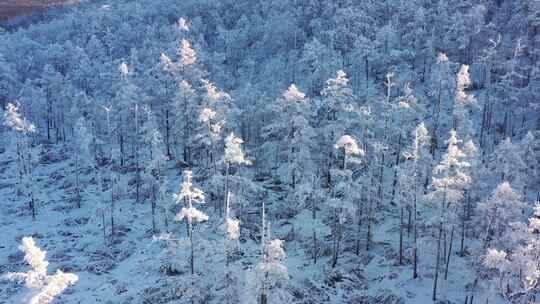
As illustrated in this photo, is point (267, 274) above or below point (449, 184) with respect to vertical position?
below

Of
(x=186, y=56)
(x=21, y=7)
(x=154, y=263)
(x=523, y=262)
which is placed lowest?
(x=154, y=263)

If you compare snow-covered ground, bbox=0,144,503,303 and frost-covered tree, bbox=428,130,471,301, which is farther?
snow-covered ground, bbox=0,144,503,303

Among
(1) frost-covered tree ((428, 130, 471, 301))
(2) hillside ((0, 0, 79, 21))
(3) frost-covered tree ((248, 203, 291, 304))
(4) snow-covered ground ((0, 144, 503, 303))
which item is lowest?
(4) snow-covered ground ((0, 144, 503, 303))

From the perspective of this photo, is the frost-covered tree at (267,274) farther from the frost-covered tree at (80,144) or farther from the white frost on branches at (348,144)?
the frost-covered tree at (80,144)

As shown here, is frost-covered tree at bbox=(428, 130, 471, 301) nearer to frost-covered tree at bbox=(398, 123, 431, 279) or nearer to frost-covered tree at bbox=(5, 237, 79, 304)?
frost-covered tree at bbox=(398, 123, 431, 279)

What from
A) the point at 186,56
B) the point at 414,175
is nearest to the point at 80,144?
the point at 186,56

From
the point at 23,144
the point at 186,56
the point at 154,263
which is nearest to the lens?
the point at 154,263

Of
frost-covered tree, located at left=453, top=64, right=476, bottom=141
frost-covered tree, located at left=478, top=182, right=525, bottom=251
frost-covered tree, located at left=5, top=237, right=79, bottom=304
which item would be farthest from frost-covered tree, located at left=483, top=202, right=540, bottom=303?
frost-covered tree, located at left=5, top=237, right=79, bottom=304

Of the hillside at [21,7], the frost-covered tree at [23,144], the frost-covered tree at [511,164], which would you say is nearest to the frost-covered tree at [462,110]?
the frost-covered tree at [511,164]

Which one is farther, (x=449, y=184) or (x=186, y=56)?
(x=186, y=56)

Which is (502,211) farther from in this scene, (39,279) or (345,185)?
(39,279)
